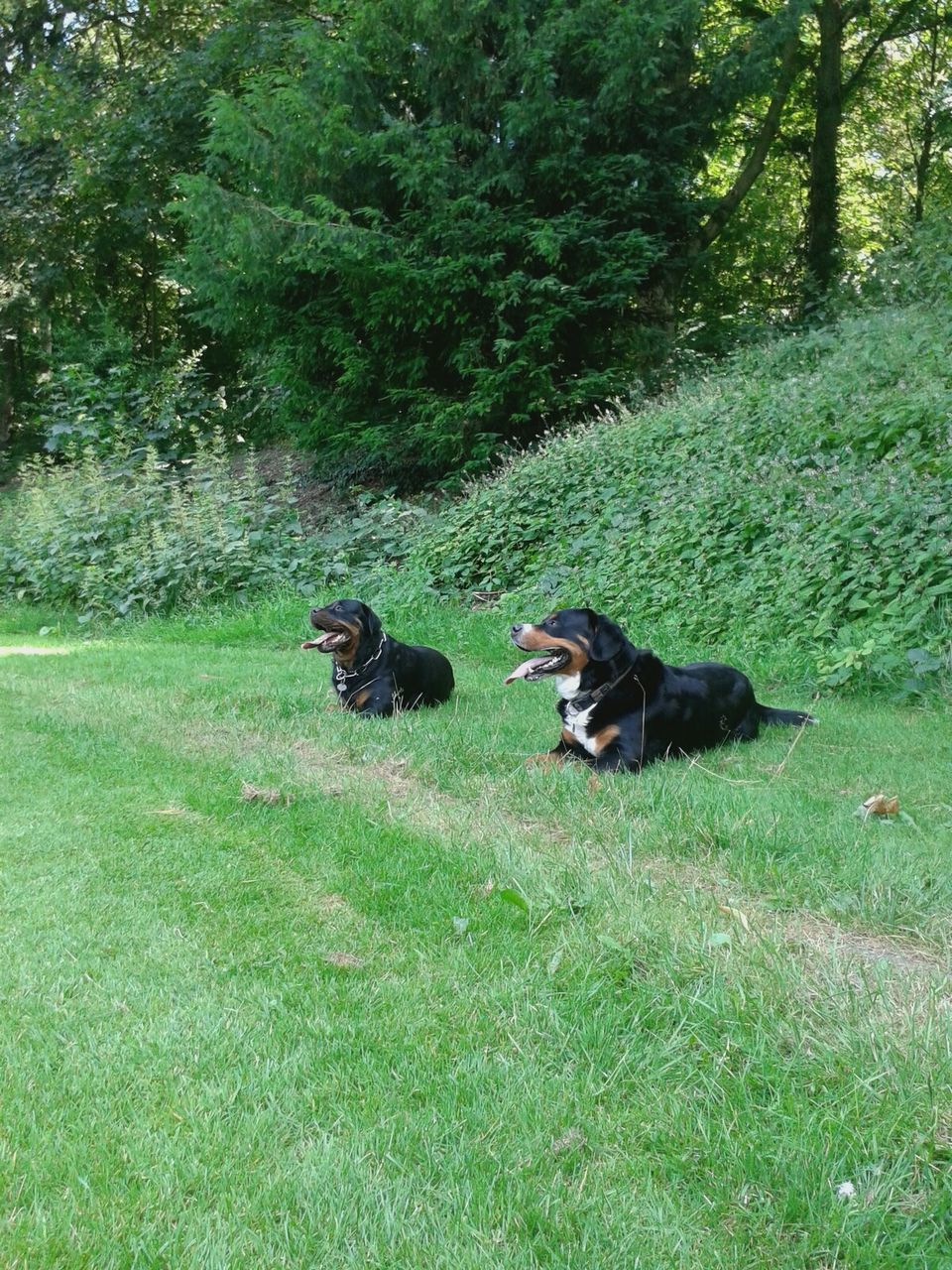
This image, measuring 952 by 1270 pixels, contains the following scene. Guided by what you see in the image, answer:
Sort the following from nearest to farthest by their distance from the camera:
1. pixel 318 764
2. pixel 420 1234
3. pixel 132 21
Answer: pixel 420 1234, pixel 318 764, pixel 132 21

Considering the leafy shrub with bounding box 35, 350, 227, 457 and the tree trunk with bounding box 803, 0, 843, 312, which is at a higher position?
the tree trunk with bounding box 803, 0, 843, 312

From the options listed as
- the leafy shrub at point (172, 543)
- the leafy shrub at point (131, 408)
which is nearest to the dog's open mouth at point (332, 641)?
the leafy shrub at point (172, 543)

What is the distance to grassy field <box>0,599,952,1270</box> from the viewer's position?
1.97 m

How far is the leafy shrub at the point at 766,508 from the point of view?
8.07m

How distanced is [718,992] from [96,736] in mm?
4334

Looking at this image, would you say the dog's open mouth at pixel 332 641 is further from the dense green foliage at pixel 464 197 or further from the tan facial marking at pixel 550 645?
the dense green foliage at pixel 464 197

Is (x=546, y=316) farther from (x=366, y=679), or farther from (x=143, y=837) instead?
(x=143, y=837)

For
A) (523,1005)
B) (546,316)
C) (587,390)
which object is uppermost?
(546,316)

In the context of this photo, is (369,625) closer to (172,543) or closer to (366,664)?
(366,664)

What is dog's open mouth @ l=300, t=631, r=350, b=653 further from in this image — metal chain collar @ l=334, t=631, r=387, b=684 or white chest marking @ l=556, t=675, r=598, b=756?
white chest marking @ l=556, t=675, r=598, b=756

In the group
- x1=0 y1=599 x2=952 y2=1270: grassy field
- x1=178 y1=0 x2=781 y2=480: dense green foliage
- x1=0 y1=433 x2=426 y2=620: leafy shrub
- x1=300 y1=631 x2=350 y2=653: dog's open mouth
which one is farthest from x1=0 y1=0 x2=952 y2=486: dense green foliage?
x1=0 y1=599 x2=952 y2=1270: grassy field

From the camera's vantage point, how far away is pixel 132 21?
838 inches

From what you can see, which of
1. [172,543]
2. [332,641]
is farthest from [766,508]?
[172,543]

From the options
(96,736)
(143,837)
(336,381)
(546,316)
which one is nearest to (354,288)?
(336,381)
